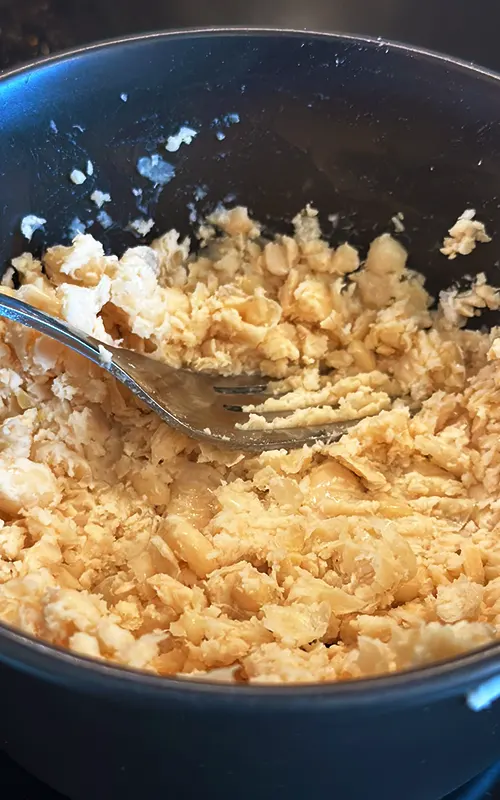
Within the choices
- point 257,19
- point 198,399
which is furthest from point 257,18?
point 198,399

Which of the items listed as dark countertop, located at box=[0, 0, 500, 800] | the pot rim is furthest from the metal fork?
dark countertop, located at box=[0, 0, 500, 800]

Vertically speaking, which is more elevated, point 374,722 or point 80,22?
point 80,22

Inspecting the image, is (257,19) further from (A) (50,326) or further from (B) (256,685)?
(B) (256,685)

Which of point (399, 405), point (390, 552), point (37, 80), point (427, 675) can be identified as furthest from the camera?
point (399, 405)

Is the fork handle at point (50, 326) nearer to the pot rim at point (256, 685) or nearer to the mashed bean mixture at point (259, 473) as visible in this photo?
the mashed bean mixture at point (259, 473)


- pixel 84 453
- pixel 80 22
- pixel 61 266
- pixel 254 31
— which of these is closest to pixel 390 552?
pixel 84 453

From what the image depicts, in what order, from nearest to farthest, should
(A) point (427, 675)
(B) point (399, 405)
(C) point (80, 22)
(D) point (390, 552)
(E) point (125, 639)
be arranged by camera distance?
(A) point (427, 675), (E) point (125, 639), (D) point (390, 552), (B) point (399, 405), (C) point (80, 22)

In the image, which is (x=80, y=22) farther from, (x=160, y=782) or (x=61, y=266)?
(x=160, y=782)

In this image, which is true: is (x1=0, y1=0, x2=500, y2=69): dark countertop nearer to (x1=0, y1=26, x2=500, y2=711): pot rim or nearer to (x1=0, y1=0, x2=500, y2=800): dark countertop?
(x1=0, y1=0, x2=500, y2=800): dark countertop
